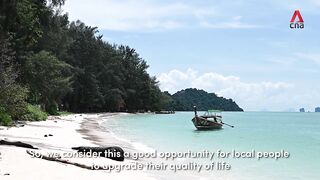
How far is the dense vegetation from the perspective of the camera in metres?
24.5

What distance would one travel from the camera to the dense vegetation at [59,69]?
2453 cm

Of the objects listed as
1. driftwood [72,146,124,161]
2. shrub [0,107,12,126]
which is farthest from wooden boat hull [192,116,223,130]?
driftwood [72,146,124,161]

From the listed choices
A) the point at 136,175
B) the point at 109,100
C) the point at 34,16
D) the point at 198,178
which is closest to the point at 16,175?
the point at 136,175

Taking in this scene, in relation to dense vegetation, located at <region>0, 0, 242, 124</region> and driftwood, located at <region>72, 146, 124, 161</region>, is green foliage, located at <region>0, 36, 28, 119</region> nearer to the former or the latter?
dense vegetation, located at <region>0, 0, 242, 124</region>

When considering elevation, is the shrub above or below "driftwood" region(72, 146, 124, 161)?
above

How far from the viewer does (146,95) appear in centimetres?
12231

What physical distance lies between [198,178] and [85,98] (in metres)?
78.3

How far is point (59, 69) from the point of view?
48.2 metres

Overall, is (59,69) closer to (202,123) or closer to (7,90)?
(202,123)

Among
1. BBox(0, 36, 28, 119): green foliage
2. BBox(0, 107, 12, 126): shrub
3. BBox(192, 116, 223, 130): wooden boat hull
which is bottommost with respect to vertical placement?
BBox(192, 116, 223, 130): wooden boat hull

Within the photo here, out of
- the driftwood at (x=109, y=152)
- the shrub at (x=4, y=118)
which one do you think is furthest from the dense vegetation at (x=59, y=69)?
the driftwood at (x=109, y=152)

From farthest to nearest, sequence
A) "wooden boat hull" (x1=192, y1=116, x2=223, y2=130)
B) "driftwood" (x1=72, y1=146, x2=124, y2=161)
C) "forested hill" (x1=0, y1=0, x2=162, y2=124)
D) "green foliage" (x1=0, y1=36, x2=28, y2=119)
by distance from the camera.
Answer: "wooden boat hull" (x1=192, y1=116, x2=223, y2=130) → "forested hill" (x1=0, y1=0, x2=162, y2=124) → "green foliage" (x1=0, y1=36, x2=28, y2=119) → "driftwood" (x1=72, y1=146, x2=124, y2=161)

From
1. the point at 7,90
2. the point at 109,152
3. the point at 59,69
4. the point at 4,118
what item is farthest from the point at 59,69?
the point at 109,152

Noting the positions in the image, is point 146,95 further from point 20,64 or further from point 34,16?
point 34,16
